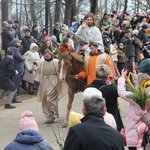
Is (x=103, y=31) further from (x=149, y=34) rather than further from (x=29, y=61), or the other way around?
(x=29, y=61)

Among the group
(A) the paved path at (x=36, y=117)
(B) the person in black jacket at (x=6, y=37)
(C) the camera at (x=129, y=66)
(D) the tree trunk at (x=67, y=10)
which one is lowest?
(A) the paved path at (x=36, y=117)

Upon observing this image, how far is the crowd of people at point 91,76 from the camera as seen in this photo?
175 inches

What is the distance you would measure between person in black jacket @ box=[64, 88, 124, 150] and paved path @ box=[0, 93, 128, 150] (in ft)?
14.7

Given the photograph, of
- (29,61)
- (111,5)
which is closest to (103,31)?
(29,61)

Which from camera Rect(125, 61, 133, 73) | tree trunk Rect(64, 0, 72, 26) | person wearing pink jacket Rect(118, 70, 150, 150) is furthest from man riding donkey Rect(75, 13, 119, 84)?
tree trunk Rect(64, 0, 72, 26)

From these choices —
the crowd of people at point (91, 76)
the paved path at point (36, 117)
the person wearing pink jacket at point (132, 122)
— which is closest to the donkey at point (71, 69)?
the crowd of people at point (91, 76)

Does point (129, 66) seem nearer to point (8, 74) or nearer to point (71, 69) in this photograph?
point (8, 74)

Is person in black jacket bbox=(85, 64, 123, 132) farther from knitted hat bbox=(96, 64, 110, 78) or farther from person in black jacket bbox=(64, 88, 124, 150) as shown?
person in black jacket bbox=(64, 88, 124, 150)

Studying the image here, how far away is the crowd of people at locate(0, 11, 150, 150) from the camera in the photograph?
175 inches

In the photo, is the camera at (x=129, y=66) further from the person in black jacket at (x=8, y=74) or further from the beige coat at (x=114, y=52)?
the person in black jacket at (x=8, y=74)

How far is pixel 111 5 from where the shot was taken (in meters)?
56.6

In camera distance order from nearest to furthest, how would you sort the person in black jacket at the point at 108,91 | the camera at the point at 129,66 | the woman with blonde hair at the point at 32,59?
1. the person in black jacket at the point at 108,91
2. the woman with blonde hair at the point at 32,59
3. the camera at the point at 129,66

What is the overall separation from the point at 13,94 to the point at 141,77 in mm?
7158

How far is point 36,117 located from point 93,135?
778 cm
